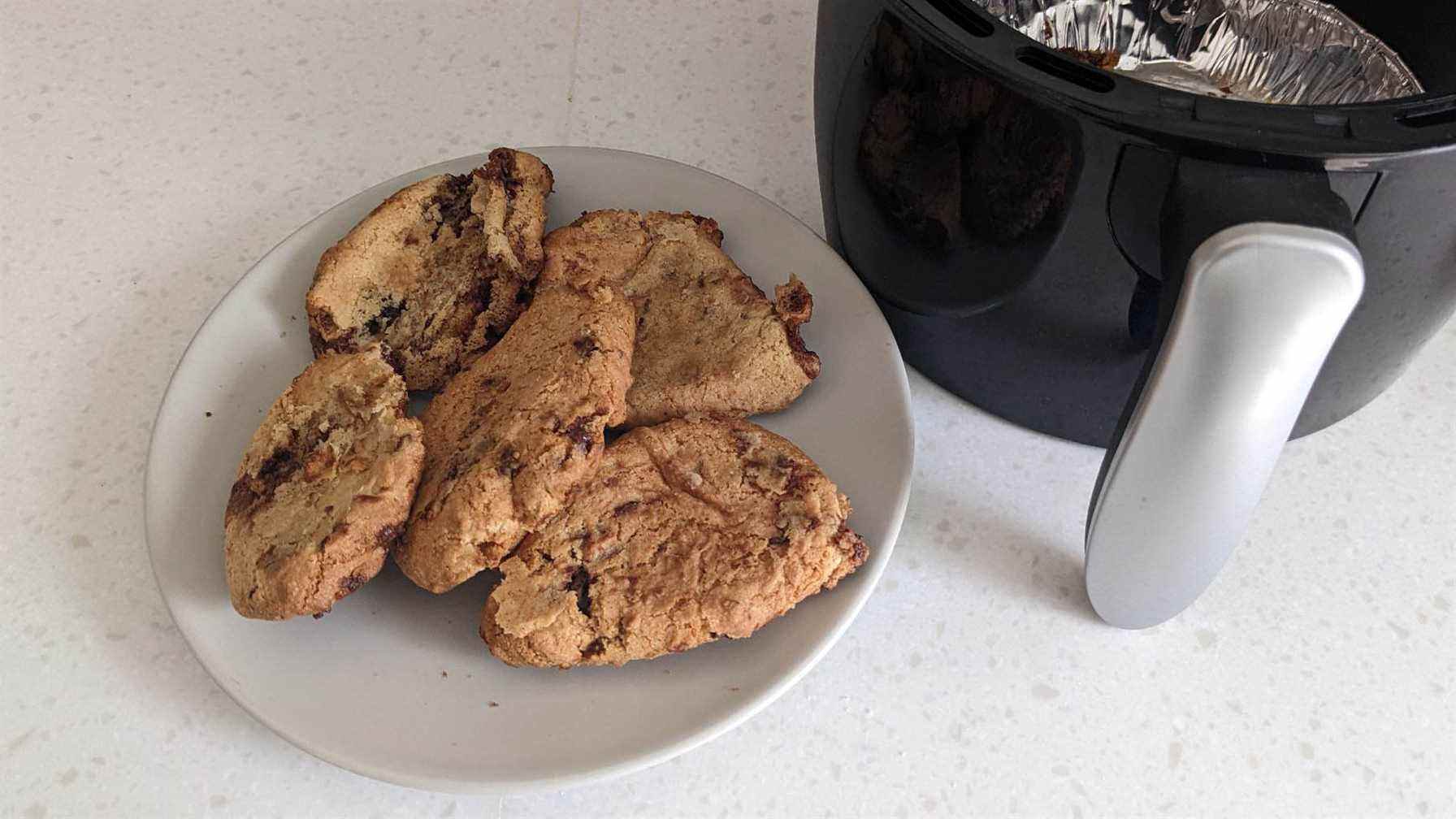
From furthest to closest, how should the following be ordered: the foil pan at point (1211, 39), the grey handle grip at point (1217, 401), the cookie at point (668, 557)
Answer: the foil pan at point (1211, 39)
the cookie at point (668, 557)
the grey handle grip at point (1217, 401)

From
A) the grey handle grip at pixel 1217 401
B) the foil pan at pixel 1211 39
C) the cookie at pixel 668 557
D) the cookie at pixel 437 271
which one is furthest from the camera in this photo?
the foil pan at pixel 1211 39

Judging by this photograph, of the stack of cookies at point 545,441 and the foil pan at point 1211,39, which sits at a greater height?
the foil pan at point 1211,39

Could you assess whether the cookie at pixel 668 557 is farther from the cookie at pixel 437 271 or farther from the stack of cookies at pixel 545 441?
the cookie at pixel 437 271

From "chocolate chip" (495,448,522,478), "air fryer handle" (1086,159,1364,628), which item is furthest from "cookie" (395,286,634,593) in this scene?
"air fryer handle" (1086,159,1364,628)

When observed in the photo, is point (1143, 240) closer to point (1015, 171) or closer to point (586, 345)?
point (1015, 171)

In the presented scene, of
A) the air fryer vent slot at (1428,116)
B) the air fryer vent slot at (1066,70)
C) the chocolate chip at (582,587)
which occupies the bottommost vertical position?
the chocolate chip at (582,587)

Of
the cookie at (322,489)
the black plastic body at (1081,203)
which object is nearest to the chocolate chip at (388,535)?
the cookie at (322,489)

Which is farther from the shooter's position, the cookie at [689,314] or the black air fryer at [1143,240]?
the cookie at [689,314]
